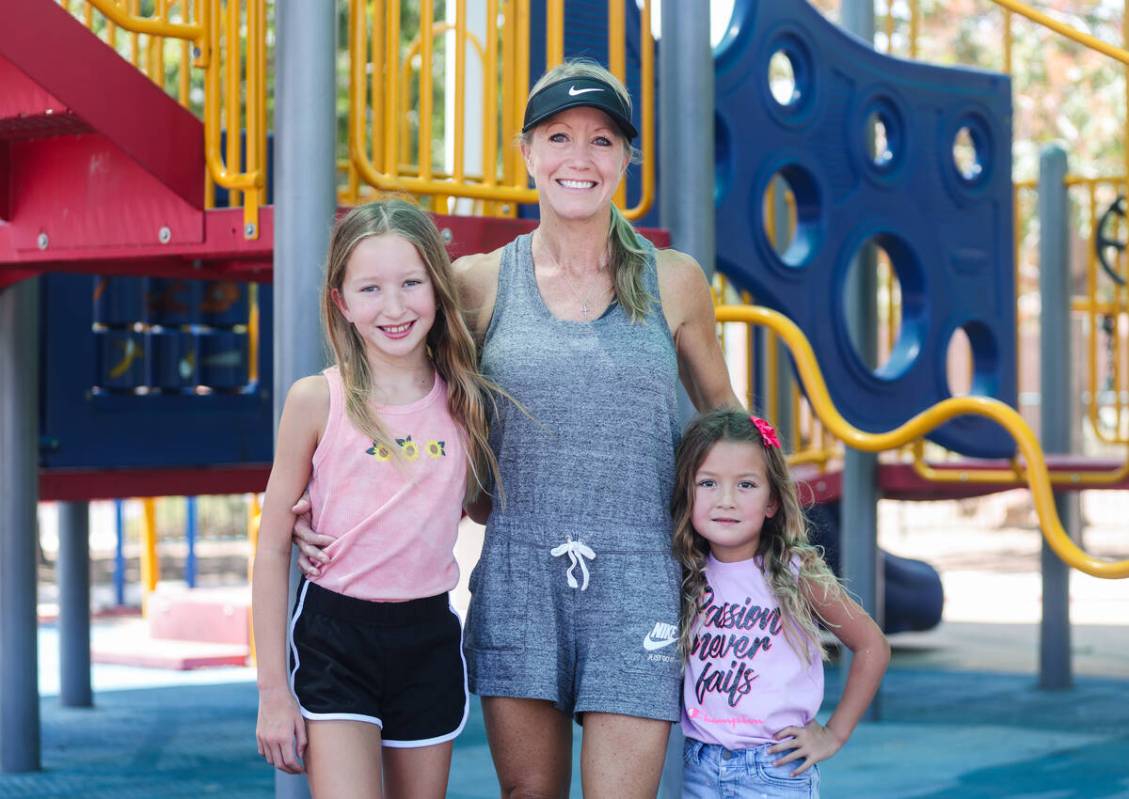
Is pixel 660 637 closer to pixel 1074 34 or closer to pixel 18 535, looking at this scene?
pixel 1074 34

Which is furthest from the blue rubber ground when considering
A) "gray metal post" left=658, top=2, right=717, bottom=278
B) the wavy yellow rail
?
"gray metal post" left=658, top=2, right=717, bottom=278

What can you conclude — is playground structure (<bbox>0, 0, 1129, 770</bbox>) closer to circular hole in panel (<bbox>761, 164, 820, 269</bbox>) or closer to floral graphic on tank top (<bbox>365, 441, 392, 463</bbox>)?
circular hole in panel (<bbox>761, 164, 820, 269</bbox>)

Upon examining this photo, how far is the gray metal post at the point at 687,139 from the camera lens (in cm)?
412

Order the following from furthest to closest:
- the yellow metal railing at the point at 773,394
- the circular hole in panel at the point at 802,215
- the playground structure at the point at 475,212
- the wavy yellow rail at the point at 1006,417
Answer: the yellow metal railing at the point at 773,394, the circular hole in panel at the point at 802,215, the wavy yellow rail at the point at 1006,417, the playground structure at the point at 475,212

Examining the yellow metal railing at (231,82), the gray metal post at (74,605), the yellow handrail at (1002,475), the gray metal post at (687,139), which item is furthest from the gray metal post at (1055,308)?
the yellow metal railing at (231,82)

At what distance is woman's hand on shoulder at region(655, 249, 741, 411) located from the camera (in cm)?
275

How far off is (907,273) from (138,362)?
3.05 meters

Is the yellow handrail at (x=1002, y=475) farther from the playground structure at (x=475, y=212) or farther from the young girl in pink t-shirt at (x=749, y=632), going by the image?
the young girl in pink t-shirt at (x=749, y=632)

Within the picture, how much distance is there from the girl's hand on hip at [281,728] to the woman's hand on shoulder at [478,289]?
2.15ft

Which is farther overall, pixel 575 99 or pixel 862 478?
pixel 862 478

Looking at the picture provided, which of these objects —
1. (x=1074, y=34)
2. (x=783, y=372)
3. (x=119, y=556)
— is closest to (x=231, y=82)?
(x=1074, y=34)

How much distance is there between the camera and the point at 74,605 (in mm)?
6879

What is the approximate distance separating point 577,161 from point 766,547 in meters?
0.71

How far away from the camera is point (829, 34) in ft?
20.2
